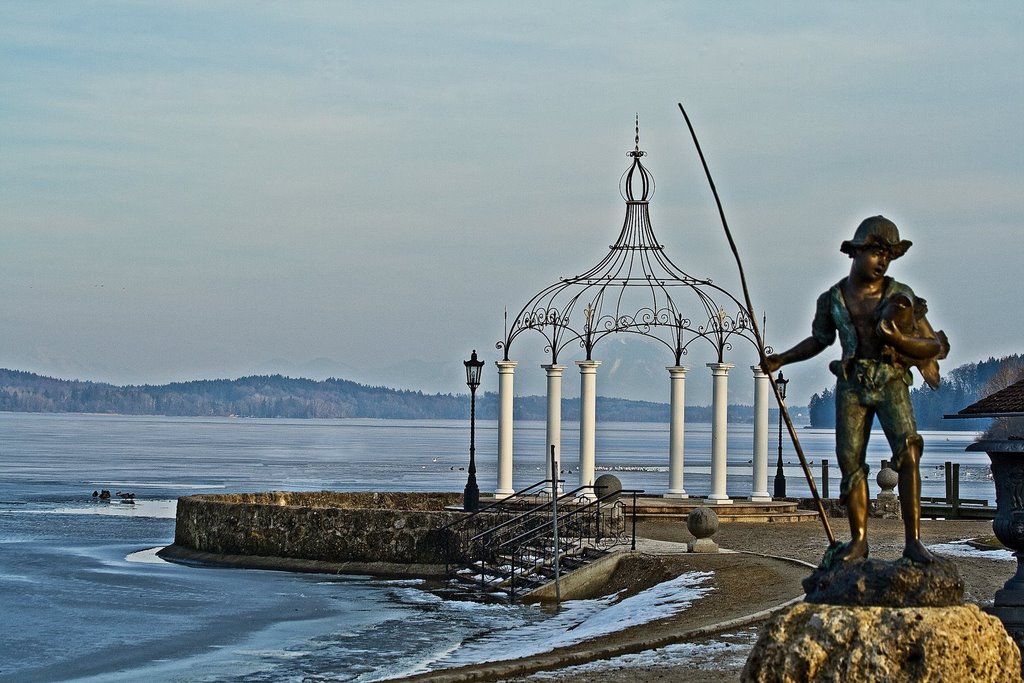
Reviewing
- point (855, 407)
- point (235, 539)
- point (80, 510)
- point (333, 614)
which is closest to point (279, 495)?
point (235, 539)

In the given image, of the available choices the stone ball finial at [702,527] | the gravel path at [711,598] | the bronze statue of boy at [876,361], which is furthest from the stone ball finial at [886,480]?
the bronze statue of boy at [876,361]

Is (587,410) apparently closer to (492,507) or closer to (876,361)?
(492,507)

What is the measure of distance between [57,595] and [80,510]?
25.5 m

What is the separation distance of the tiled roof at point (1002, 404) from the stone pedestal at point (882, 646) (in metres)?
15.5

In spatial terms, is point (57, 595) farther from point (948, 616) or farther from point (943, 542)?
point (948, 616)

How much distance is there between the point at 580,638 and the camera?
17734 mm

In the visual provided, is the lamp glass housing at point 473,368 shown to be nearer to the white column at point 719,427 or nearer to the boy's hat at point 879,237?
the white column at point 719,427

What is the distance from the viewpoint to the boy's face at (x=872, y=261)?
9586 millimetres

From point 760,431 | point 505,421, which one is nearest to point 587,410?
point 505,421

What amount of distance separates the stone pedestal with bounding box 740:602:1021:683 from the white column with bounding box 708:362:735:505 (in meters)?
25.9

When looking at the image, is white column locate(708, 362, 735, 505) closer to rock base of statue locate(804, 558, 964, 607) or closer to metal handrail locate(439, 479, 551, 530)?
metal handrail locate(439, 479, 551, 530)

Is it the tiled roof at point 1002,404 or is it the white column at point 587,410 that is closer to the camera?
the tiled roof at point 1002,404

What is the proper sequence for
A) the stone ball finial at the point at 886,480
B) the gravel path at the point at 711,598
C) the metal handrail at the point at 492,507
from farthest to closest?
the stone ball finial at the point at 886,480 → the metal handrail at the point at 492,507 → the gravel path at the point at 711,598

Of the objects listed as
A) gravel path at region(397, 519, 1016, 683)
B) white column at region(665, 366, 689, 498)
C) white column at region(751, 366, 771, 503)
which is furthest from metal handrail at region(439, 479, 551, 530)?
white column at region(751, 366, 771, 503)
